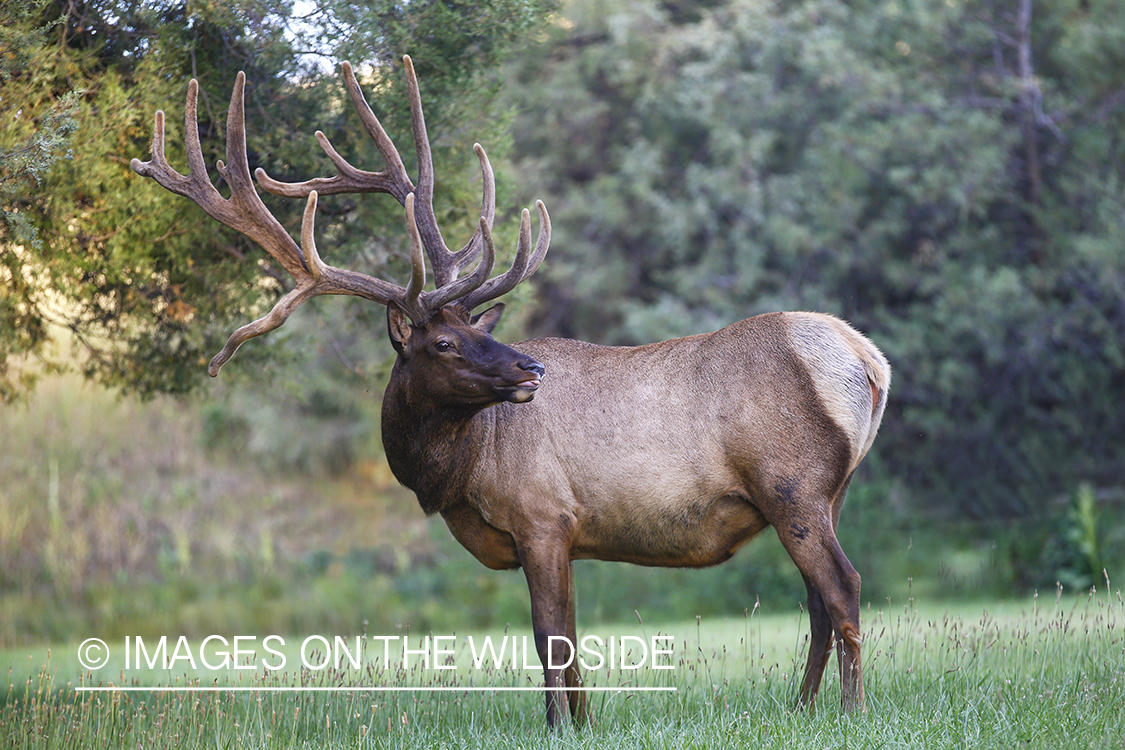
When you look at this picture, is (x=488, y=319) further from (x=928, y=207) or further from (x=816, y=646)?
(x=928, y=207)

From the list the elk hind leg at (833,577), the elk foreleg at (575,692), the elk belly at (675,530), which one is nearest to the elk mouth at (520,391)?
the elk belly at (675,530)

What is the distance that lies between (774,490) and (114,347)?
455 centimetres

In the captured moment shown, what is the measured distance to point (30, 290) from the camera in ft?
20.1

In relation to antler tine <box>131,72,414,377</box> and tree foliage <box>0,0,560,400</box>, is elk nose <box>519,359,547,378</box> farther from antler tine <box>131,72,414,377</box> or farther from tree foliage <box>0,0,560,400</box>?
tree foliage <box>0,0,560,400</box>

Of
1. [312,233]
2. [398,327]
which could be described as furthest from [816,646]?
[312,233]

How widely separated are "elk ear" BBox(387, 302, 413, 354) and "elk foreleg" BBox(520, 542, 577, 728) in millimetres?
1177

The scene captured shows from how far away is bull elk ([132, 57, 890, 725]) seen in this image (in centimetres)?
496

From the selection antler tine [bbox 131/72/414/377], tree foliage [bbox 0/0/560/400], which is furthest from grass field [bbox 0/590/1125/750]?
tree foliage [bbox 0/0/560/400]

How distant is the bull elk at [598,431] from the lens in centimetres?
496

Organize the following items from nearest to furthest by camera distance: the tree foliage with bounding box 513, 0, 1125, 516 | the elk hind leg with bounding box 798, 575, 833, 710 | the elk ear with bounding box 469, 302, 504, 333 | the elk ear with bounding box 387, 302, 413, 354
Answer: the elk hind leg with bounding box 798, 575, 833, 710 → the elk ear with bounding box 387, 302, 413, 354 → the elk ear with bounding box 469, 302, 504, 333 → the tree foliage with bounding box 513, 0, 1125, 516

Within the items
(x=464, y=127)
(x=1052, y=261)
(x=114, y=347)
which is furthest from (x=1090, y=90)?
(x=114, y=347)

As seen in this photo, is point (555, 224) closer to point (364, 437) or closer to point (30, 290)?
point (364, 437)

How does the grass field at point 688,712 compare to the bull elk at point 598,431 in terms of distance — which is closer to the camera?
the grass field at point 688,712

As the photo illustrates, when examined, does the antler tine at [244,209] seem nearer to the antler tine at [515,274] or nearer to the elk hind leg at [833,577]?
the antler tine at [515,274]
